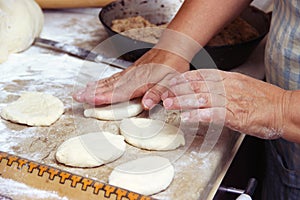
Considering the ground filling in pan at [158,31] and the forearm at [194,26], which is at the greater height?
the forearm at [194,26]

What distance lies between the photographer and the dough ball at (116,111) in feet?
3.75

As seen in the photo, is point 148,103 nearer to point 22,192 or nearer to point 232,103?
point 232,103

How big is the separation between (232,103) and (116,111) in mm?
294

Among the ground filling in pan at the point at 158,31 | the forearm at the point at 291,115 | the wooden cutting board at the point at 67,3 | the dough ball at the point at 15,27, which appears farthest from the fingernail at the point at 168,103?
the wooden cutting board at the point at 67,3

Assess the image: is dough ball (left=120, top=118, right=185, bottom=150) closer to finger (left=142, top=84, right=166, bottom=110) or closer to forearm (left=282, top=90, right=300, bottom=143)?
finger (left=142, top=84, right=166, bottom=110)

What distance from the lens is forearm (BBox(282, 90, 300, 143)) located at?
977 millimetres

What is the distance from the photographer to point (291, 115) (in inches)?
38.6

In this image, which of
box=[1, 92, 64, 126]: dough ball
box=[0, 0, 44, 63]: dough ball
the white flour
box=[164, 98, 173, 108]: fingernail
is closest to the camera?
the white flour

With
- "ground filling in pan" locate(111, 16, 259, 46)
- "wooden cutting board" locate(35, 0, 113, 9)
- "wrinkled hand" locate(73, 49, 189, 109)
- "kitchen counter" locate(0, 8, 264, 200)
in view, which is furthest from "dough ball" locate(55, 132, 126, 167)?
"wooden cutting board" locate(35, 0, 113, 9)

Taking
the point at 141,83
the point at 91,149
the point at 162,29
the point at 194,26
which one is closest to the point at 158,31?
the point at 162,29

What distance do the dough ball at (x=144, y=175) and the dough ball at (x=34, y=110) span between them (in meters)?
0.26

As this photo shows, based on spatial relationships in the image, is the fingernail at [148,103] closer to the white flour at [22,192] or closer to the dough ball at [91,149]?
the dough ball at [91,149]

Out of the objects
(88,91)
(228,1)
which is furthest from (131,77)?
(228,1)

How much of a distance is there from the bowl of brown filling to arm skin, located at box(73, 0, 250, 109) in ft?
0.21
